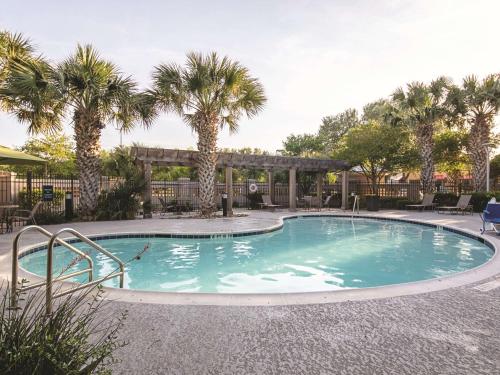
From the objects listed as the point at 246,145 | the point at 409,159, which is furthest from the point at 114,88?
the point at 246,145

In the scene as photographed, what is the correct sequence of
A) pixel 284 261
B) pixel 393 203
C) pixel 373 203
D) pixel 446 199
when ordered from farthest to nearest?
pixel 393 203 < pixel 373 203 < pixel 446 199 < pixel 284 261

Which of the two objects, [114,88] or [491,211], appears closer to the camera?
[491,211]

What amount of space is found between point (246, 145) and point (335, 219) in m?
34.1

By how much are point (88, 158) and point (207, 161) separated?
15.8 feet

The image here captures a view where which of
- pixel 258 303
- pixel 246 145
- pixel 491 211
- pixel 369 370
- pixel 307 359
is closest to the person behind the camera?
pixel 369 370

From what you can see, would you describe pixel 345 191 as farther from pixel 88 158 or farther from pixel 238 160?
pixel 88 158

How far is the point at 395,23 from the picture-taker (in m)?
10.2

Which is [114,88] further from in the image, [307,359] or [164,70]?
[307,359]

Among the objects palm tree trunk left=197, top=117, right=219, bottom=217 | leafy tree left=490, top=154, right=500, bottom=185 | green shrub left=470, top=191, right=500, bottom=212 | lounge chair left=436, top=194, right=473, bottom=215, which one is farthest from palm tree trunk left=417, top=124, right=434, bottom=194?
palm tree trunk left=197, top=117, right=219, bottom=217

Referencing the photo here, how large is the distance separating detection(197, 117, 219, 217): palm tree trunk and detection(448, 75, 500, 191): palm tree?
1351 cm

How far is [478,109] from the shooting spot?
56.8 feet

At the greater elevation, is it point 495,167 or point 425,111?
point 425,111

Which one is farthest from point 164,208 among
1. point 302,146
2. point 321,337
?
point 302,146

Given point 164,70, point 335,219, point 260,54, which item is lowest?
point 335,219
